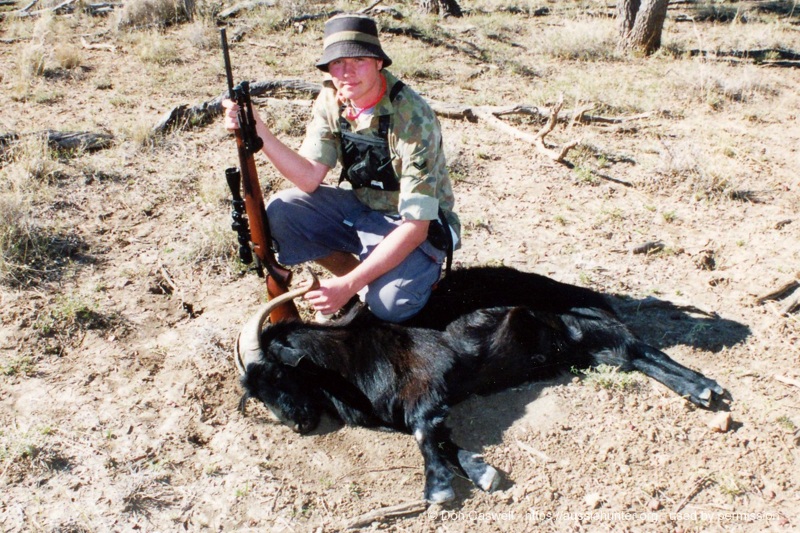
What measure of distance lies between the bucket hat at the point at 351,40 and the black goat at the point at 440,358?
4.07 ft

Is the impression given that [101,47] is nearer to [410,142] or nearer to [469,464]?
[410,142]

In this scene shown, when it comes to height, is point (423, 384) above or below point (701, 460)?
above

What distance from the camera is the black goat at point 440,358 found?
352 centimetres

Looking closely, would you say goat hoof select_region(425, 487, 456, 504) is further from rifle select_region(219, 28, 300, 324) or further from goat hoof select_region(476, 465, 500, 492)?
rifle select_region(219, 28, 300, 324)

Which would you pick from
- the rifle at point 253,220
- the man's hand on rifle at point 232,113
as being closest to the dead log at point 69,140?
the rifle at point 253,220

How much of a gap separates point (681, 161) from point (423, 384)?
3.67 metres

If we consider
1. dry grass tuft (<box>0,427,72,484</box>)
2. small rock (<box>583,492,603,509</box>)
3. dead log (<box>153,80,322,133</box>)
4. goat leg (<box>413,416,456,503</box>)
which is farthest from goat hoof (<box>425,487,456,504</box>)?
dead log (<box>153,80,322,133</box>)

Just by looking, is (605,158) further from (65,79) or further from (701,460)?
(65,79)

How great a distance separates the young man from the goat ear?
26 cm

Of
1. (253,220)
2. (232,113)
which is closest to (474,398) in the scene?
(253,220)

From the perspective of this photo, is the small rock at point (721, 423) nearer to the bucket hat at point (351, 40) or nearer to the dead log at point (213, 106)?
the bucket hat at point (351, 40)

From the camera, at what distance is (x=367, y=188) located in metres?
4.02

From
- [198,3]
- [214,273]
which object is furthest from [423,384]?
[198,3]

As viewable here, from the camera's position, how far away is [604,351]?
392 cm
